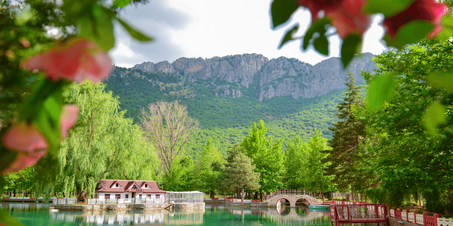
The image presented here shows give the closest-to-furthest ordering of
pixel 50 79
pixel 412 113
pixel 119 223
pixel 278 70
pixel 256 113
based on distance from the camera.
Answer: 1. pixel 50 79
2. pixel 412 113
3. pixel 119 223
4. pixel 256 113
5. pixel 278 70

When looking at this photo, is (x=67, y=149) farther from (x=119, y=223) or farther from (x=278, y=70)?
(x=278, y=70)

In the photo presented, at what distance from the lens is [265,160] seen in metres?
40.4

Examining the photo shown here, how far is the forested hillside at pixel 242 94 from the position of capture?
322ft

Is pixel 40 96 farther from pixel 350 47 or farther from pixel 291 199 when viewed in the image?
pixel 291 199

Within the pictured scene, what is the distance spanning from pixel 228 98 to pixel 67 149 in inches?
4223

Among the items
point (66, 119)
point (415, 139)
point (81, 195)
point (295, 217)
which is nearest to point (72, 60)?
point (66, 119)

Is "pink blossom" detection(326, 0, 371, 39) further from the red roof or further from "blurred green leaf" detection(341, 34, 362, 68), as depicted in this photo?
the red roof

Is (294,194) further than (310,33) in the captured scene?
Yes

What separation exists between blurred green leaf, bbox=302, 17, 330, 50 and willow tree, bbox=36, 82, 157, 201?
73.1ft

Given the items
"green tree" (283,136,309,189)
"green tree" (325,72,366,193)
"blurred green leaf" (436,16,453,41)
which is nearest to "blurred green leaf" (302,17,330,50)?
"blurred green leaf" (436,16,453,41)

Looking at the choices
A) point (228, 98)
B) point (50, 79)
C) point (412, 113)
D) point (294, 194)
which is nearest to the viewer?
point (50, 79)

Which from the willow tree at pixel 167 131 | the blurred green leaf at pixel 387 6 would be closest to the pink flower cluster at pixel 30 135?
the blurred green leaf at pixel 387 6

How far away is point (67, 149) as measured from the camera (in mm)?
22500

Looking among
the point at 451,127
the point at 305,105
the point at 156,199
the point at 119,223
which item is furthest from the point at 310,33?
the point at 305,105
